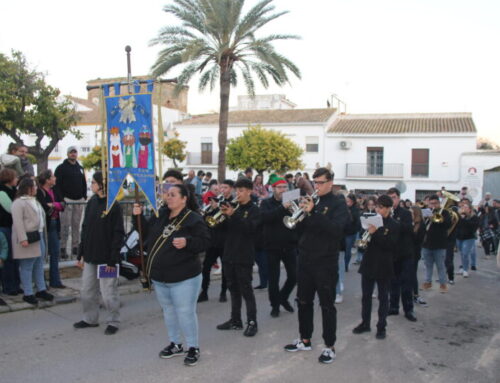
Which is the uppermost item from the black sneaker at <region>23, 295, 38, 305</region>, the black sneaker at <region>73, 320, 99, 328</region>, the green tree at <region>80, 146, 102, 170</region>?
the green tree at <region>80, 146, 102, 170</region>

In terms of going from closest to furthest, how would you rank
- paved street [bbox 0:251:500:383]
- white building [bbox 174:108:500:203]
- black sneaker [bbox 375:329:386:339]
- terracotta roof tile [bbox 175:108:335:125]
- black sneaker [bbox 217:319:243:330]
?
paved street [bbox 0:251:500:383] < black sneaker [bbox 375:329:386:339] < black sneaker [bbox 217:319:243:330] < white building [bbox 174:108:500:203] < terracotta roof tile [bbox 175:108:335:125]

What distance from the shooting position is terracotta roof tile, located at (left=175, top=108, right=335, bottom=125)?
3894cm

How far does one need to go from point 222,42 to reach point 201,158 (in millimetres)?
24414

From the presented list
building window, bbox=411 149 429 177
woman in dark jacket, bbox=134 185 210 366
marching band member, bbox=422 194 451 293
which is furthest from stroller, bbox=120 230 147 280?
building window, bbox=411 149 429 177

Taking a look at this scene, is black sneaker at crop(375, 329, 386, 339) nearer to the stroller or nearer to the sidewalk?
the sidewalk

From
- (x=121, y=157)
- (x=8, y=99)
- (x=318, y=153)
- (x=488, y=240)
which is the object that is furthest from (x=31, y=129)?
(x=318, y=153)

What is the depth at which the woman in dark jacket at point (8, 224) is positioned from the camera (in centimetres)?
690

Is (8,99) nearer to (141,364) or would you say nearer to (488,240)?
(141,364)

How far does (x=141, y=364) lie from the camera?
496 centimetres

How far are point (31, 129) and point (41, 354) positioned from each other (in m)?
14.3

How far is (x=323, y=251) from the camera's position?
5.05m

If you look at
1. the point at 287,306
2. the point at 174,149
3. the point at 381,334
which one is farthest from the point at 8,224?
the point at 174,149

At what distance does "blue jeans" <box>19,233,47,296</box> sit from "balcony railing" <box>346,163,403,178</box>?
32689 mm

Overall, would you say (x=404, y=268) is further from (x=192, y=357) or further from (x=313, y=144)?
(x=313, y=144)
